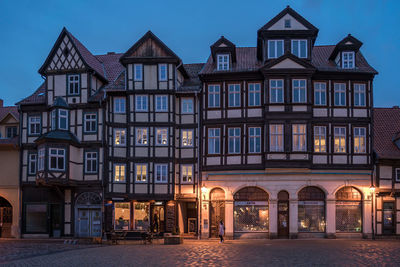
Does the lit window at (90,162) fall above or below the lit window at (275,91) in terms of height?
below

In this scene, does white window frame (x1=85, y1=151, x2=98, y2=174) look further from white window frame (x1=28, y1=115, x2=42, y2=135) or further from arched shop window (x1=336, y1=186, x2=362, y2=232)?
arched shop window (x1=336, y1=186, x2=362, y2=232)

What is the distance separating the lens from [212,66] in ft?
130

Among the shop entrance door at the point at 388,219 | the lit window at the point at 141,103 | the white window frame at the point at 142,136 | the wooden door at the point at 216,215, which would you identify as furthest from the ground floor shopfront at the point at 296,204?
the lit window at the point at 141,103

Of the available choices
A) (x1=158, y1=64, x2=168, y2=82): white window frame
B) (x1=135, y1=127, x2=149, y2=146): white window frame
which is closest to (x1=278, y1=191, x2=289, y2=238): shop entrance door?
(x1=135, y1=127, x2=149, y2=146): white window frame

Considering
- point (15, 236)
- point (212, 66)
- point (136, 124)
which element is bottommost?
point (15, 236)

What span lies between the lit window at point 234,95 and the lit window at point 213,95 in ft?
2.93

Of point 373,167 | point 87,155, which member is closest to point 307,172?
point 373,167

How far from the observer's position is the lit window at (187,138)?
39.3m

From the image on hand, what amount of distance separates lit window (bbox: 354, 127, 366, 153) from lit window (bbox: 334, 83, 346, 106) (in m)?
2.11

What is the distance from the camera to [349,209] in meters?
37.6

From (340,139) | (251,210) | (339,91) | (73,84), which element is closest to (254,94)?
(339,91)

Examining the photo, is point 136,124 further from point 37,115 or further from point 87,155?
point 37,115

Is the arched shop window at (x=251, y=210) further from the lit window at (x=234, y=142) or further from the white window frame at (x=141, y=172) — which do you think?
the white window frame at (x=141, y=172)

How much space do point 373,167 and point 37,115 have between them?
25.1 metres
